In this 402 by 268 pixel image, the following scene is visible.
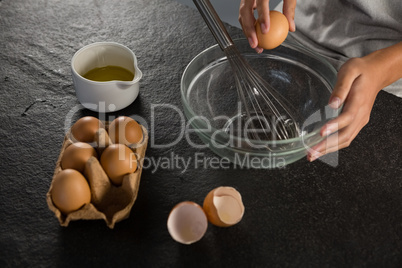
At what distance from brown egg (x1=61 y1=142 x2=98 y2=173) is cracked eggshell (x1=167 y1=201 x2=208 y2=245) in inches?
7.2

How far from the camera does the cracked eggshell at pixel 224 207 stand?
2.70 ft

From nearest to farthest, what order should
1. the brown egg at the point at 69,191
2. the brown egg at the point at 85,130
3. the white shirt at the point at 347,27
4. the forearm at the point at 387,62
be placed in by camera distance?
1. the brown egg at the point at 69,191
2. the brown egg at the point at 85,130
3. the forearm at the point at 387,62
4. the white shirt at the point at 347,27

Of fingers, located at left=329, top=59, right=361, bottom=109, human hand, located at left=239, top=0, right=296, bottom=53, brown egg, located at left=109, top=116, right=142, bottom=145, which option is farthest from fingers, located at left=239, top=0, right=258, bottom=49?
brown egg, located at left=109, top=116, right=142, bottom=145

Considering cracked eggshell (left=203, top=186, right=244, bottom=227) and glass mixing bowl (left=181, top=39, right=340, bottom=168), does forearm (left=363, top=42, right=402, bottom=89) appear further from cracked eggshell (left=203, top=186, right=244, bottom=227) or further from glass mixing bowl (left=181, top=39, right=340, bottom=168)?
cracked eggshell (left=203, top=186, right=244, bottom=227)

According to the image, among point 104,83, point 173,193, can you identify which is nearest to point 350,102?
point 173,193

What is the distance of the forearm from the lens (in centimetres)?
101

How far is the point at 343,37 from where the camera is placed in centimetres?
124

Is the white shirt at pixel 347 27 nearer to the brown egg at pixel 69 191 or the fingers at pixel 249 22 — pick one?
the fingers at pixel 249 22

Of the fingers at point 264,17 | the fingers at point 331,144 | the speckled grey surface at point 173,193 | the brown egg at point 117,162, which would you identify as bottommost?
the speckled grey surface at point 173,193

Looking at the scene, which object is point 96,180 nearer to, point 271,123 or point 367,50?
point 271,123

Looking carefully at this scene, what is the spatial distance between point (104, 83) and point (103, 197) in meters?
0.26

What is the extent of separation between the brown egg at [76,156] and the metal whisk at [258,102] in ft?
1.09

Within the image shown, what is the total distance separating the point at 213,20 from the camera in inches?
36.0

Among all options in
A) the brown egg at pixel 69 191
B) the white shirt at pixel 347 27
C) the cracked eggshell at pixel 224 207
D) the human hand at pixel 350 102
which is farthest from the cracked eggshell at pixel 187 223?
the white shirt at pixel 347 27
